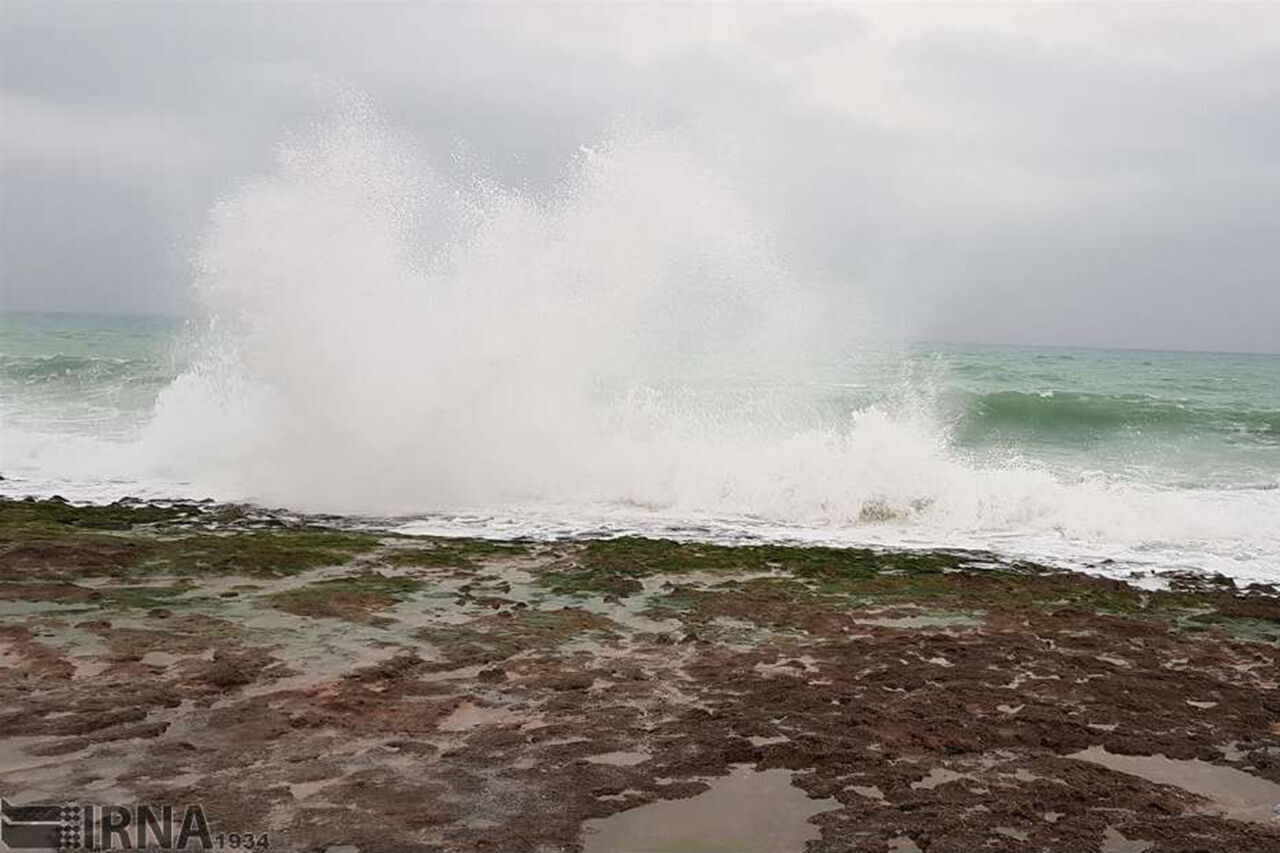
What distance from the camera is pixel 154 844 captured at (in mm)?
4199

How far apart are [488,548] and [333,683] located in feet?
15.0

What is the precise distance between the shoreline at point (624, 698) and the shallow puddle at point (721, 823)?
3cm

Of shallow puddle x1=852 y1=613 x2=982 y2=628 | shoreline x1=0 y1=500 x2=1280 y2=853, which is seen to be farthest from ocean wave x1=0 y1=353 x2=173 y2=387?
shallow puddle x1=852 y1=613 x2=982 y2=628

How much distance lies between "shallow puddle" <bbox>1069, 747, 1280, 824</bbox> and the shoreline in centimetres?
2

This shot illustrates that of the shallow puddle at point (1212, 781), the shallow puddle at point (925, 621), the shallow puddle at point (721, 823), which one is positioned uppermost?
the shallow puddle at point (721, 823)

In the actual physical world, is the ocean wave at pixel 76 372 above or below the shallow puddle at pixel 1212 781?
above

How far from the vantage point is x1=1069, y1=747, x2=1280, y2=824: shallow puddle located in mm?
4906

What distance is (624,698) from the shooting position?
6.25 meters

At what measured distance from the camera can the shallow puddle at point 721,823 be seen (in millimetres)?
4422

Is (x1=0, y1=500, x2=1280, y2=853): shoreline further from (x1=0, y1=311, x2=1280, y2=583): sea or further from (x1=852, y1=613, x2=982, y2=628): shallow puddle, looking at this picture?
(x1=0, y1=311, x2=1280, y2=583): sea

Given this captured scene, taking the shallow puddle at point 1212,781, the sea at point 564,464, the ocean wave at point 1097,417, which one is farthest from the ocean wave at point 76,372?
the shallow puddle at point 1212,781

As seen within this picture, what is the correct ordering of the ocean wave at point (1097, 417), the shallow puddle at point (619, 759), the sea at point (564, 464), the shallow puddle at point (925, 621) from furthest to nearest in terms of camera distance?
1. the ocean wave at point (1097, 417)
2. the sea at point (564, 464)
3. the shallow puddle at point (925, 621)
4. the shallow puddle at point (619, 759)

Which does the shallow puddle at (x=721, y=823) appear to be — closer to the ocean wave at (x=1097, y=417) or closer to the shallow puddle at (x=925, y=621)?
the shallow puddle at (x=925, y=621)

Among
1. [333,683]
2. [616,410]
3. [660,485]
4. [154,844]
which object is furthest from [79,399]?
[154,844]
